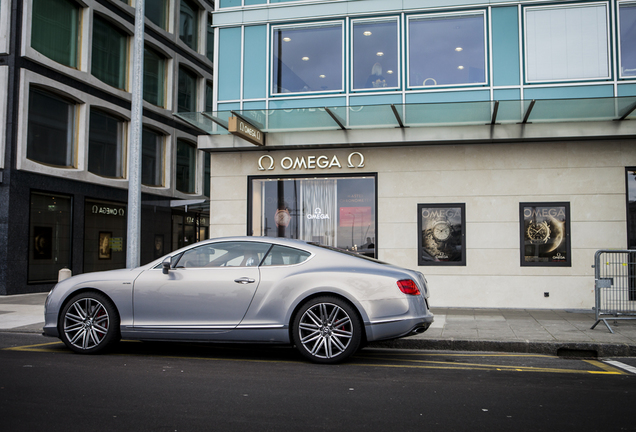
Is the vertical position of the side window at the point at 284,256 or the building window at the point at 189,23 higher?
the building window at the point at 189,23

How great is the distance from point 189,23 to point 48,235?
1306cm

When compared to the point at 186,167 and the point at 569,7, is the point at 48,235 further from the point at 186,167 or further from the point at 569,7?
the point at 569,7

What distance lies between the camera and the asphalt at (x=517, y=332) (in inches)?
289

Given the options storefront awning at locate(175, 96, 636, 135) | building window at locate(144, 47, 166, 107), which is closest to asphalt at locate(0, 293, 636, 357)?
storefront awning at locate(175, 96, 636, 135)

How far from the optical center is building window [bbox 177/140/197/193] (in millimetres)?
25609

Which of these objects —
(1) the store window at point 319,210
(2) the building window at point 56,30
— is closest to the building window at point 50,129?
(2) the building window at point 56,30

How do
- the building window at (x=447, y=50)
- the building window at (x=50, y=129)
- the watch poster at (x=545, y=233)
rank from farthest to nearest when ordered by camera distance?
the building window at (x=50, y=129), the building window at (x=447, y=50), the watch poster at (x=545, y=233)

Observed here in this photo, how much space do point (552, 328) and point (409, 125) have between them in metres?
5.07

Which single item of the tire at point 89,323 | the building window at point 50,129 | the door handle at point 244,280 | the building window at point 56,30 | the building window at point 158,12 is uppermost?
the building window at point 158,12

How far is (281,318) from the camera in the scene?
624 centimetres

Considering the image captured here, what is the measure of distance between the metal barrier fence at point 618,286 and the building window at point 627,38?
4.53 metres

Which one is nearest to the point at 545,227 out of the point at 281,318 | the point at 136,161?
the point at 281,318

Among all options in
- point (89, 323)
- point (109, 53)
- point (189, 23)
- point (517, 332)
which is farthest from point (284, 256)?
point (189, 23)

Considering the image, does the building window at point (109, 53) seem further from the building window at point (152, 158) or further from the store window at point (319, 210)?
the store window at point (319, 210)
